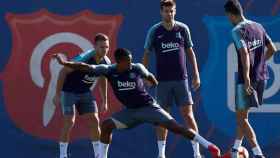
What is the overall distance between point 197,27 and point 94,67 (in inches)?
77.2

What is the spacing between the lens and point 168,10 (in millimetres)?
9656

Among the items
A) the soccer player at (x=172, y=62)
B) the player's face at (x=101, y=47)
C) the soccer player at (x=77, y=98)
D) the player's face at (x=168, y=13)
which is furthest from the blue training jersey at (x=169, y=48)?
the soccer player at (x=77, y=98)

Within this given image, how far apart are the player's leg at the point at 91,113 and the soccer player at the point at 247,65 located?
5.64ft

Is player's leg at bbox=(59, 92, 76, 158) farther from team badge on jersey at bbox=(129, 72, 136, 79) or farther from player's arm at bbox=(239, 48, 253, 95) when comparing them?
player's arm at bbox=(239, 48, 253, 95)

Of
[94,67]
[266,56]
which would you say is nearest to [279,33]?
[266,56]

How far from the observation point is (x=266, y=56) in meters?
9.70

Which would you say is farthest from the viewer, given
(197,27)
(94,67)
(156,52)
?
(197,27)

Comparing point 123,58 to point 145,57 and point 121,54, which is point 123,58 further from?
point 145,57

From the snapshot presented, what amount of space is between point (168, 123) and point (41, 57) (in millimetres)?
2302

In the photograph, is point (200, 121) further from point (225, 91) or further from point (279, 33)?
point (279, 33)

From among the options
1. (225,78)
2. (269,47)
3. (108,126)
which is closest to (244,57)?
(269,47)

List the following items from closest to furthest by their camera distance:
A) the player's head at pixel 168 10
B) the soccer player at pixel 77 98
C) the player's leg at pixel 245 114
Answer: the player's leg at pixel 245 114, the player's head at pixel 168 10, the soccer player at pixel 77 98

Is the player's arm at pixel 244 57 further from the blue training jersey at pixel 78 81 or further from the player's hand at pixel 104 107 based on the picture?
the player's hand at pixel 104 107

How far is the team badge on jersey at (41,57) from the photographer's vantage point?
10594 millimetres
